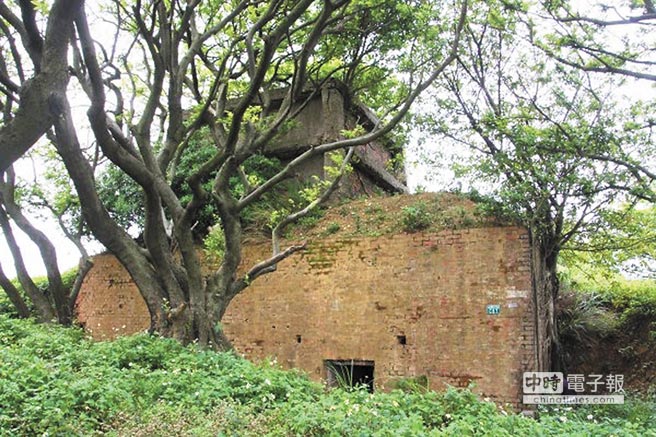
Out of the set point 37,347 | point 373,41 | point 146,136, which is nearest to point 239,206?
point 146,136

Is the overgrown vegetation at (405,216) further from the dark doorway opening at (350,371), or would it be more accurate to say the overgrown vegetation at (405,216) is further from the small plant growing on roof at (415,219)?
the dark doorway opening at (350,371)

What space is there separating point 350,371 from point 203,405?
560cm

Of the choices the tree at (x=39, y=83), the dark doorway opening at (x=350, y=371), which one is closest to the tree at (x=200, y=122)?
the tree at (x=39, y=83)

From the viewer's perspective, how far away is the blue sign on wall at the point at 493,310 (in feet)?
28.9

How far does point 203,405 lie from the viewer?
472cm

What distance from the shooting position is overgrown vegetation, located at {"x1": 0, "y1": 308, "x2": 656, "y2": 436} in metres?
4.00

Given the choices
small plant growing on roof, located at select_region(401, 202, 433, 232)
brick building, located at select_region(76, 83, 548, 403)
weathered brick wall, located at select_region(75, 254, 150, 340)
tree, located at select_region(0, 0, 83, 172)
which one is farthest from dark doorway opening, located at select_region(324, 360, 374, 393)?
tree, located at select_region(0, 0, 83, 172)

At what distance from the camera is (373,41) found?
9.40 metres

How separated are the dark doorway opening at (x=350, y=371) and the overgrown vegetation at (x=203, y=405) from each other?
12.5ft

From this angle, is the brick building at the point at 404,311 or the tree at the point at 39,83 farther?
the brick building at the point at 404,311

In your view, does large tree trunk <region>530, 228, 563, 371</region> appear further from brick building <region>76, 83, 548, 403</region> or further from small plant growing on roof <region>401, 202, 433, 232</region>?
small plant growing on roof <region>401, 202, 433, 232</region>

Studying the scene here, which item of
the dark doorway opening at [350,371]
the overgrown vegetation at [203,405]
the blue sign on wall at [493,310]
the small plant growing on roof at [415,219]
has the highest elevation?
the small plant growing on roof at [415,219]

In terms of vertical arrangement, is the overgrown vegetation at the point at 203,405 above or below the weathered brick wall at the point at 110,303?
below

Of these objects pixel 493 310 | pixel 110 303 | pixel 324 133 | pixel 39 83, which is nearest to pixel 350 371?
pixel 493 310
